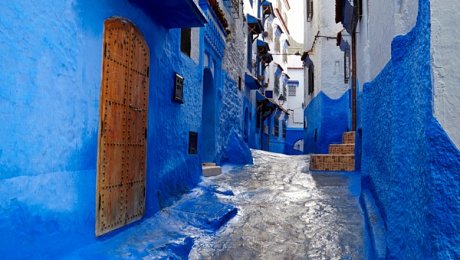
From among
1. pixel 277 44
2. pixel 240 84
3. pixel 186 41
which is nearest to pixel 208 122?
pixel 186 41

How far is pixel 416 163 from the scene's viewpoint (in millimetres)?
2689

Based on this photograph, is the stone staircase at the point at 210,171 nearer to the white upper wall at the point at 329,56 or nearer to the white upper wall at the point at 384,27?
the white upper wall at the point at 384,27

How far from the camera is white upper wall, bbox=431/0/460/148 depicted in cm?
229

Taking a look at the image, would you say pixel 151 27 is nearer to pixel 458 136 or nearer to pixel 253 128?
pixel 458 136

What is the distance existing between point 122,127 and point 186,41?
323cm

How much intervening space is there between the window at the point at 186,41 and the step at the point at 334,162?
494cm

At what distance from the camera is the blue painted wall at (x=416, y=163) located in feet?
7.34

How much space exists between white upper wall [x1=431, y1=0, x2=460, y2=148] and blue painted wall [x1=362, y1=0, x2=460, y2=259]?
0.17 feet

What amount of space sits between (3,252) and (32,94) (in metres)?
1.13

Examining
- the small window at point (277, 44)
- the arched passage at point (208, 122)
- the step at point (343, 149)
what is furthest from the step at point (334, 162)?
the small window at point (277, 44)

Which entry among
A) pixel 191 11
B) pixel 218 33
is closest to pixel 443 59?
pixel 191 11

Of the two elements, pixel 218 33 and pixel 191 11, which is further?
pixel 218 33

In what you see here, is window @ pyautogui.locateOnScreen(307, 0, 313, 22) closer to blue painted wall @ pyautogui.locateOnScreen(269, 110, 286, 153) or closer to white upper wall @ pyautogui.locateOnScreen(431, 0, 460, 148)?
blue painted wall @ pyautogui.locateOnScreen(269, 110, 286, 153)

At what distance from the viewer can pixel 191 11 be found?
207 inches
